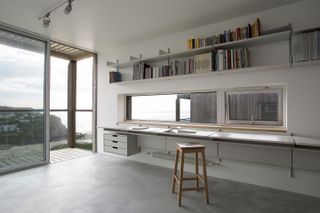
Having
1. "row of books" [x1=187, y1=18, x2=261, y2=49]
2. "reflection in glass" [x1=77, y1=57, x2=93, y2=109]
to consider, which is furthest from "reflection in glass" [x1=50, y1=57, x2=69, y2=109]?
"row of books" [x1=187, y1=18, x2=261, y2=49]

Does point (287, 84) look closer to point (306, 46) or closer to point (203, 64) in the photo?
point (306, 46)

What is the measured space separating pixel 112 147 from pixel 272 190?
2812mm

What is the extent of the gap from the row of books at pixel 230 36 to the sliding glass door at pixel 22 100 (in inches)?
118

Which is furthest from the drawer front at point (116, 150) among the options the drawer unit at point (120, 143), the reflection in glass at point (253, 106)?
the reflection in glass at point (253, 106)

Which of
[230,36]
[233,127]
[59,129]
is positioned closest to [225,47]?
[230,36]

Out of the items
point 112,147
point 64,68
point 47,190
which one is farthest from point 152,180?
point 64,68

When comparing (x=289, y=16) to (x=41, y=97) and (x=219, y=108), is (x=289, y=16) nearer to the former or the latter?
(x=219, y=108)

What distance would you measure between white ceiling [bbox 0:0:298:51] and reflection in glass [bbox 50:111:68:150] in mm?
2053

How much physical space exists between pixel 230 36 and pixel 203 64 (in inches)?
21.7

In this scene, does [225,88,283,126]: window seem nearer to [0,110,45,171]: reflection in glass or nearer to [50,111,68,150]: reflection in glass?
[0,110,45,171]: reflection in glass

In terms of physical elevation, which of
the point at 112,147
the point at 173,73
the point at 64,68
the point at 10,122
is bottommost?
the point at 112,147

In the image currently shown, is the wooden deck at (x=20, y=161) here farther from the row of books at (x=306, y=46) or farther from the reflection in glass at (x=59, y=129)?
the row of books at (x=306, y=46)

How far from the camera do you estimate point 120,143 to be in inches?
141

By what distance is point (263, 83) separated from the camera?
105 inches
